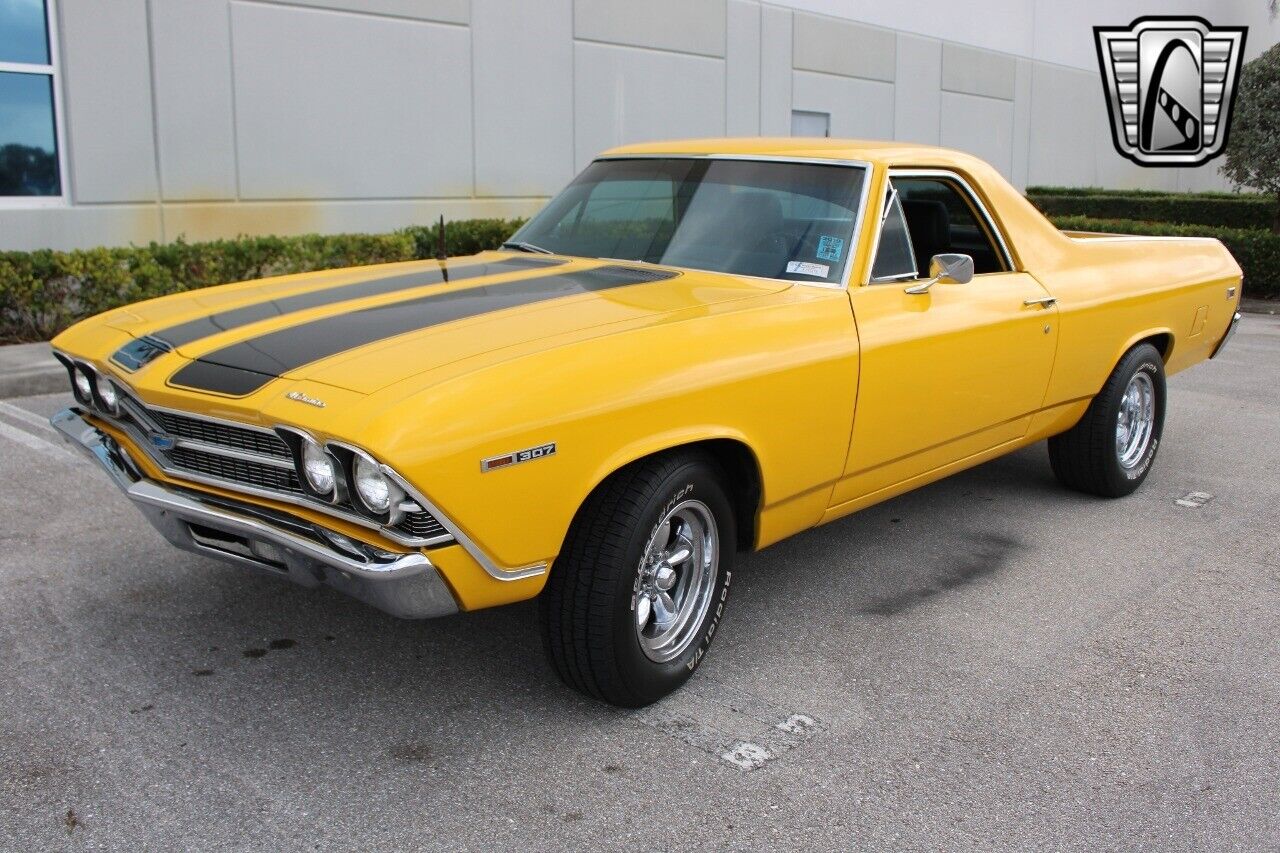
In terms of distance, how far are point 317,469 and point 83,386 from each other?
141 cm

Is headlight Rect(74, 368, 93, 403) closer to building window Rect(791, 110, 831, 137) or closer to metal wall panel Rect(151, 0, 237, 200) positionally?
metal wall panel Rect(151, 0, 237, 200)

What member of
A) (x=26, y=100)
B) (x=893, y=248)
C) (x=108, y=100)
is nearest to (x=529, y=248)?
(x=893, y=248)

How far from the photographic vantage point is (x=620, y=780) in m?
3.20

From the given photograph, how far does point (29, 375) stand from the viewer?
306 inches

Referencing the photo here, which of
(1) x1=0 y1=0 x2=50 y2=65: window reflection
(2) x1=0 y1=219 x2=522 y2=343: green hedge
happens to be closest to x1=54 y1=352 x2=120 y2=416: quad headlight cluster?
(2) x1=0 y1=219 x2=522 y2=343: green hedge

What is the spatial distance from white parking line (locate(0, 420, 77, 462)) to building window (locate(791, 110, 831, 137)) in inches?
483

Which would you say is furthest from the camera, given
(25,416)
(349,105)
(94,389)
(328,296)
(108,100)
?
(349,105)

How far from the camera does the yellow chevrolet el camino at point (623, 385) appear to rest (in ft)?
10.1

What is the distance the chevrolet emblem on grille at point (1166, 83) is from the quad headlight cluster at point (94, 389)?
22801 millimetres

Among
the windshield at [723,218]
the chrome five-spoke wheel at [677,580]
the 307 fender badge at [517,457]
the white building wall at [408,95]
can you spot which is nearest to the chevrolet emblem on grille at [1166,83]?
the white building wall at [408,95]

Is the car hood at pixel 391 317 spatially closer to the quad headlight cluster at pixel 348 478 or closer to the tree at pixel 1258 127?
the quad headlight cluster at pixel 348 478

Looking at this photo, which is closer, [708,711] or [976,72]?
[708,711]

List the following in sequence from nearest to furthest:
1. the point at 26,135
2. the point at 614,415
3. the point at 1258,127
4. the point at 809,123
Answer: the point at 614,415 → the point at 26,135 → the point at 1258,127 → the point at 809,123

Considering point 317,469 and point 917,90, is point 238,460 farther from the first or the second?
point 917,90
